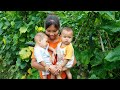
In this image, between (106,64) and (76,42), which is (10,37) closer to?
Result: (76,42)

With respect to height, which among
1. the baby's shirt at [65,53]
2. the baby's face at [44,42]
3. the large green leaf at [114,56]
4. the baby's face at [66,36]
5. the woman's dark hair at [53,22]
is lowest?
the large green leaf at [114,56]

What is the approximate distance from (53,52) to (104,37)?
1.71 ft

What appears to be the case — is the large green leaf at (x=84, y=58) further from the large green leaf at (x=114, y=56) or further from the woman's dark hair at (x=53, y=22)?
the woman's dark hair at (x=53, y=22)

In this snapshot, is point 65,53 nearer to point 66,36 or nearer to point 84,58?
point 66,36

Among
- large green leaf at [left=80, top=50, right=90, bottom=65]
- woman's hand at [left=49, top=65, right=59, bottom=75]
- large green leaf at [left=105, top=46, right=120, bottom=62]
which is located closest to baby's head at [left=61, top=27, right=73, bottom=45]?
woman's hand at [left=49, top=65, right=59, bottom=75]

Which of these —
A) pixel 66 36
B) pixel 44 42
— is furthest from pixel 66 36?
pixel 44 42

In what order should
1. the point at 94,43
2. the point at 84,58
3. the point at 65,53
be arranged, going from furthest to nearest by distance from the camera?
1. the point at 94,43
2. the point at 84,58
3. the point at 65,53

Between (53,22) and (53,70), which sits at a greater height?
(53,22)

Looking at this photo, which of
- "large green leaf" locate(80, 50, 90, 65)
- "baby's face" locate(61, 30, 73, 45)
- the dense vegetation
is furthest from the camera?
"large green leaf" locate(80, 50, 90, 65)

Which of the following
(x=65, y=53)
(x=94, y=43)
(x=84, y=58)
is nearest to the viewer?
(x=65, y=53)

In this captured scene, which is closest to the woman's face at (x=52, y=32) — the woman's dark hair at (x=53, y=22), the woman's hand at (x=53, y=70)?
the woman's dark hair at (x=53, y=22)

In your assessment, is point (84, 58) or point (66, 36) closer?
point (66, 36)

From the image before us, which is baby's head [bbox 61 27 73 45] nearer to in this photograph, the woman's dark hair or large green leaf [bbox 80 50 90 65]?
the woman's dark hair
